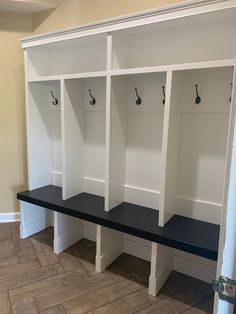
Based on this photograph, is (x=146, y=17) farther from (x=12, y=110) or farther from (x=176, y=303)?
(x=176, y=303)

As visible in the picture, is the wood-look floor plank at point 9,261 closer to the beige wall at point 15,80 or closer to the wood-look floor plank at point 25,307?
the wood-look floor plank at point 25,307

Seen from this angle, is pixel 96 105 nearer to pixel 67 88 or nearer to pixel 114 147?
pixel 67 88

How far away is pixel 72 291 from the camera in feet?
6.53

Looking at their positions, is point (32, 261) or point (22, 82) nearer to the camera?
point (32, 261)

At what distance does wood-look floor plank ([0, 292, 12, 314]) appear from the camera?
1.77m

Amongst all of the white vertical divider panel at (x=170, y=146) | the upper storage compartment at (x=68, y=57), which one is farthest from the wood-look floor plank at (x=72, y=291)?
the upper storage compartment at (x=68, y=57)

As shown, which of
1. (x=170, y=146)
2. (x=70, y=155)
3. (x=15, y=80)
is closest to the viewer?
(x=170, y=146)

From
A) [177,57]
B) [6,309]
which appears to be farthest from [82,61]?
[6,309]

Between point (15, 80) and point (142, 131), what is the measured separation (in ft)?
5.61

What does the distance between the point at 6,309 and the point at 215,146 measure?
1.92 m

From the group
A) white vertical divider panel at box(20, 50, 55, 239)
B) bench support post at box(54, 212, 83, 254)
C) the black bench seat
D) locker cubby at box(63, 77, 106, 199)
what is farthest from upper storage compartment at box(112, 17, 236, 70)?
bench support post at box(54, 212, 83, 254)

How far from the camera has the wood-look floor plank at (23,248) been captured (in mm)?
2414

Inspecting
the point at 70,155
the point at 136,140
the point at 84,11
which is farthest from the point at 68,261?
the point at 84,11

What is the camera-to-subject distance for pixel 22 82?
2.98 meters
